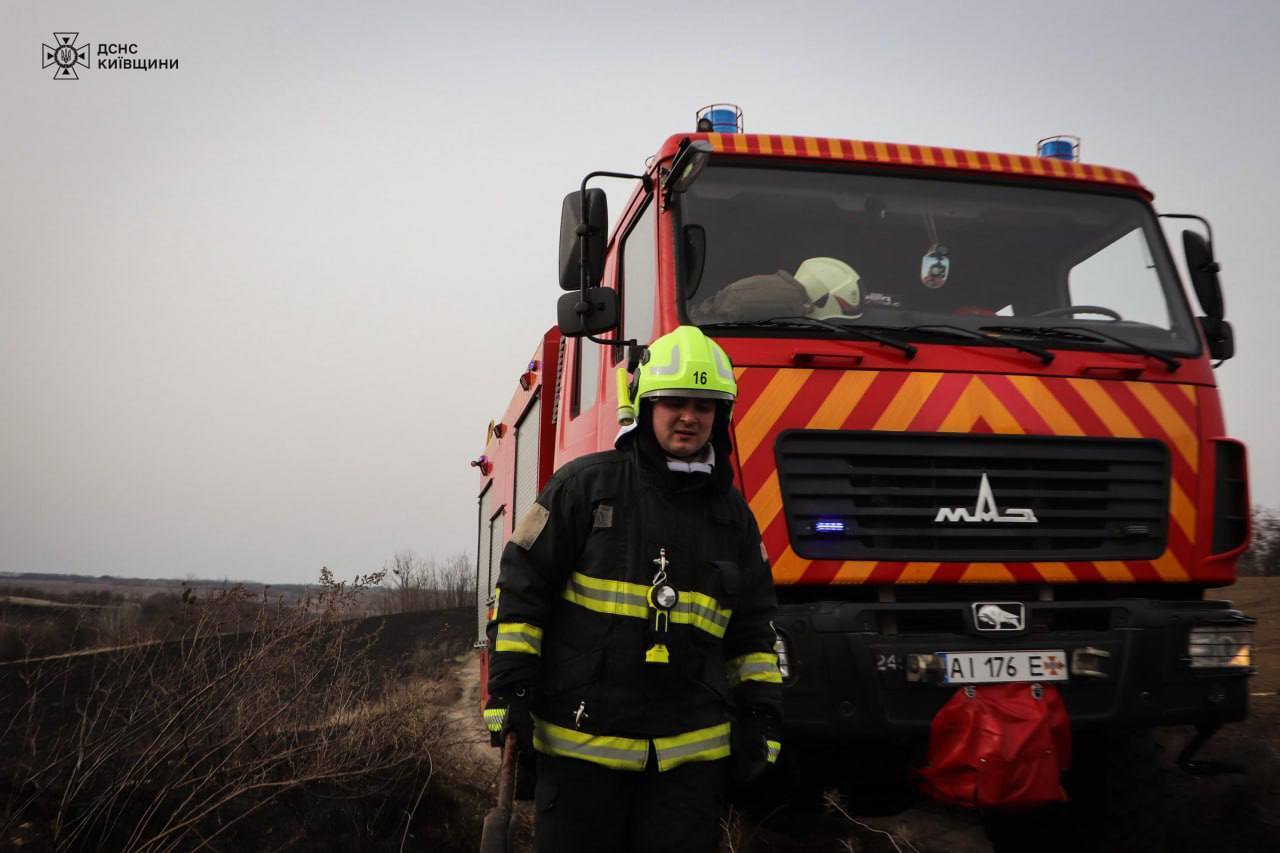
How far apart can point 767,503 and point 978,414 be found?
858 mm

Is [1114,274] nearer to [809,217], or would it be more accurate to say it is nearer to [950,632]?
[809,217]

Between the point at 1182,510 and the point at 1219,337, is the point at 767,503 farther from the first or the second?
the point at 1219,337

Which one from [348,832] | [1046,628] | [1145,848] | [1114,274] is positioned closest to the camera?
[1046,628]

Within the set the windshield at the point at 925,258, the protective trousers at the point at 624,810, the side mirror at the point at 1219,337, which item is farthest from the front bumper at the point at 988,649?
the side mirror at the point at 1219,337

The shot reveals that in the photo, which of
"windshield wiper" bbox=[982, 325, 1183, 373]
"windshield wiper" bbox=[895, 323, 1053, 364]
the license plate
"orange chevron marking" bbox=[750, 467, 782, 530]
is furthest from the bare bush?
"windshield wiper" bbox=[982, 325, 1183, 373]

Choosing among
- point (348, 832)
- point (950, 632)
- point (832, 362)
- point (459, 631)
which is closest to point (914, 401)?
point (832, 362)

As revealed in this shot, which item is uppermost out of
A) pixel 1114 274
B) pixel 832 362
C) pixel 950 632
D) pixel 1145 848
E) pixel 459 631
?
pixel 1114 274

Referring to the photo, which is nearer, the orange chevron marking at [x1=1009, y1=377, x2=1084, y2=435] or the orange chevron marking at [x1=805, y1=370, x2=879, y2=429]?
the orange chevron marking at [x1=805, y1=370, x2=879, y2=429]

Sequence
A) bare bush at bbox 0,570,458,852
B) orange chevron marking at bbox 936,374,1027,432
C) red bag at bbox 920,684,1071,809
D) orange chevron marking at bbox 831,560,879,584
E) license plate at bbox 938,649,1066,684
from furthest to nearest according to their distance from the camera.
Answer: bare bush at bbox 0,570,458,852, orange chevron marking at bbox 936,374,1027,432, orange chevron marking at bbox 831,560,879,584, license plate at bbox 938,649,1066,684, red bag at bbox 920,684,1071,809

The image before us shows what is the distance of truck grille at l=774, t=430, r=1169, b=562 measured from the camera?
3598 millimetres

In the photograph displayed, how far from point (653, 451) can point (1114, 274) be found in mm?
2736

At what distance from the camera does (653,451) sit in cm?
270

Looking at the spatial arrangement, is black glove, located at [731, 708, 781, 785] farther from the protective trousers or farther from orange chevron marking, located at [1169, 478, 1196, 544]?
orange chevron marking, located at [1169, 478, 1196, 544]

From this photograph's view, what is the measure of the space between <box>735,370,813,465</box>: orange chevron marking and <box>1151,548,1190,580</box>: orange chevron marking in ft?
4.88
